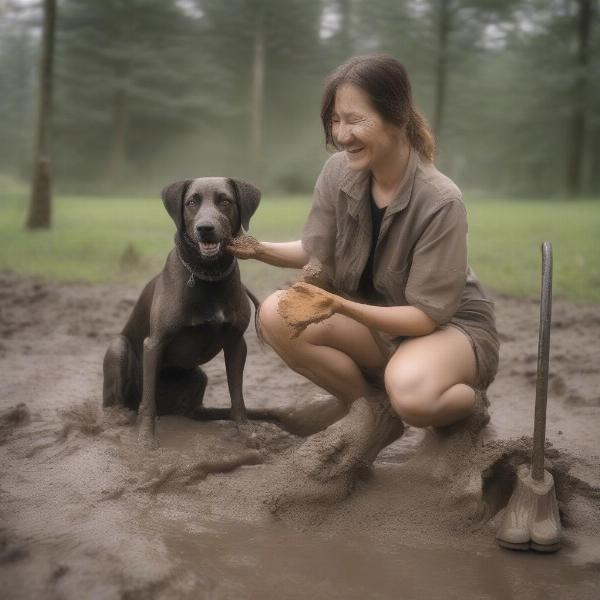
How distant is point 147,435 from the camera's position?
3225 mm

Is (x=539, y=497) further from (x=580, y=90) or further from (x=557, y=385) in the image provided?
(x=580, y=90)

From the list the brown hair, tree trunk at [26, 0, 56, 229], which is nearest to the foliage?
tree trunk at [26, 0, 56, 229]

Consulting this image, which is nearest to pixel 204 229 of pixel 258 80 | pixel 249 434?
pixel 249 434

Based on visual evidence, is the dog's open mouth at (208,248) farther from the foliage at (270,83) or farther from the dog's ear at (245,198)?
the foliage at (270,83)

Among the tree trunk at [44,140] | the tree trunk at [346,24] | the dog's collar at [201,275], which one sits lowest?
Answer: the dog's collar at [201,275]

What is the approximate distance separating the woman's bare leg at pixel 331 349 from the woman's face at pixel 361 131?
2.21 feet

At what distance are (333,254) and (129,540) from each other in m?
1.41

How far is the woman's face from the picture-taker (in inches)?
109

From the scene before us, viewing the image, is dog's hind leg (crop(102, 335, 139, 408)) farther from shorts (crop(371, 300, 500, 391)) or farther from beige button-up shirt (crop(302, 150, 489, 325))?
shorts (crop(371, 300, 500, 391))

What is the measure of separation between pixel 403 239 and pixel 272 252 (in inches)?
24.8

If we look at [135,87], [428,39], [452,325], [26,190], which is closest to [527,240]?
[452,325]

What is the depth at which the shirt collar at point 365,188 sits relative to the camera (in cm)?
285

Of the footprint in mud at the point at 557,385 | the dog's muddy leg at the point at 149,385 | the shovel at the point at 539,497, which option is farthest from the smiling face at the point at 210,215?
the footprint in mud at the point at 557,385

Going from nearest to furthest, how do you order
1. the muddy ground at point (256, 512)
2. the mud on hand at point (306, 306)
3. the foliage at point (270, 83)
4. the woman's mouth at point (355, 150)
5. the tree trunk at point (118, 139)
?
the muddy ground at point (256, 512), the mud on hand at point (306, 306), the woman's mouth at point (355, 150), the foliage at point (270, 83), the tree trunk at point (118, 139)
